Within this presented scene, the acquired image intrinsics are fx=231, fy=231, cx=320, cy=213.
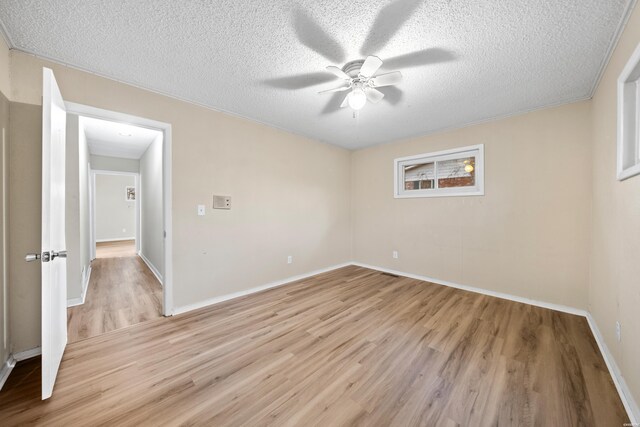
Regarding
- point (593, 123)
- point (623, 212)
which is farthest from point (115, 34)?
point (593, 123)

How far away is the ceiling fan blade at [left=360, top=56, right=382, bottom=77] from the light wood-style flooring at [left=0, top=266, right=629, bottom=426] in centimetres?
228

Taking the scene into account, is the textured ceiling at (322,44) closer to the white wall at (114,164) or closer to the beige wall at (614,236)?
the beige wall at (614,236)

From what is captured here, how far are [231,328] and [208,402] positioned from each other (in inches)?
35.3

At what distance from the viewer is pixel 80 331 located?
225 centimetres

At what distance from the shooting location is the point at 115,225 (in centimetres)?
812

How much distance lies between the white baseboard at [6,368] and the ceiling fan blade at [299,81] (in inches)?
119

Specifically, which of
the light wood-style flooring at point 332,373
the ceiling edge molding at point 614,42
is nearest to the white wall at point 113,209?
the light wood-style flooring at point 332,373

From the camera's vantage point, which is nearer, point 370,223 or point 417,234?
point 417,234

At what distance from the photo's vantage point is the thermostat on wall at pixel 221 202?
2934 mm

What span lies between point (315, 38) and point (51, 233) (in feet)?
7.33

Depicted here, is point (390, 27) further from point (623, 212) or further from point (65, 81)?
point (65, 81)

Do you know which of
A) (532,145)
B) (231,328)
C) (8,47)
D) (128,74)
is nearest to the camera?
(8,47)

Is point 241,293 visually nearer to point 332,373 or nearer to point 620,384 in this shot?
point 332,373

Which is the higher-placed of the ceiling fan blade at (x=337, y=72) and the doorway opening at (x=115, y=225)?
the ceiling fan blade at (x=337, y=72)
